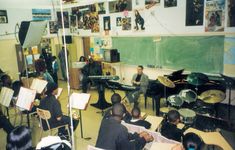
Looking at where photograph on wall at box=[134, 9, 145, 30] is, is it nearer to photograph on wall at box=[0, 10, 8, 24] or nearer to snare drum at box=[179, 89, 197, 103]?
snare drum at box=[179, 89, 197, 103]

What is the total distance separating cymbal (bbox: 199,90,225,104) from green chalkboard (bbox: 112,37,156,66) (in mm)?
2591

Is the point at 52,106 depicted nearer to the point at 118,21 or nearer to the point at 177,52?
the point at 177,52

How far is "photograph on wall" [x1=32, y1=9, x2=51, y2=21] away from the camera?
979 centimetres

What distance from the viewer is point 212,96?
5145 millimetres

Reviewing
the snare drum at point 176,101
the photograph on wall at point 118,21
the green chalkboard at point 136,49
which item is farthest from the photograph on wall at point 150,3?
the snare drum at point 176,101

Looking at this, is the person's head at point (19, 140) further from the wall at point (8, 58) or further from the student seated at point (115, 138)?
the wall at point (8, 58)

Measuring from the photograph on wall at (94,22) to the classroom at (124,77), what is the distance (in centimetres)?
4

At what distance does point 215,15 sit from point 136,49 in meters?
2.89

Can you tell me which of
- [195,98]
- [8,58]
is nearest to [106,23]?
[8,58]

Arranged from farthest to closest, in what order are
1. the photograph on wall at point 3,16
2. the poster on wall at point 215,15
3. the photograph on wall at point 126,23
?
the photograph on wall at point 3,16, the photograph on wall at point 126,23, the poster on wall at point 215,15

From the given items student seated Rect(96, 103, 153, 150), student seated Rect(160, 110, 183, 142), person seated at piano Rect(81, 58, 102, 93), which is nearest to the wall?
person seated at piano Rect(81, 58, 102, 93)

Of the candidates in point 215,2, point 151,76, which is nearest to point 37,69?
point 151,76

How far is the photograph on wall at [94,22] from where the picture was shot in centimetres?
926

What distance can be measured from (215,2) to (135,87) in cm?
293
